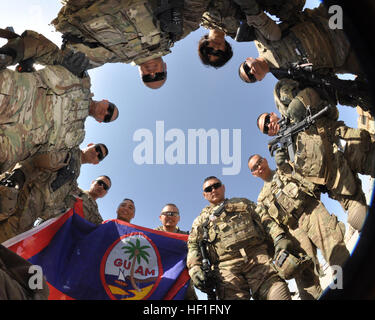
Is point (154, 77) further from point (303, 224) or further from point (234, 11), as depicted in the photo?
point (303, 224)

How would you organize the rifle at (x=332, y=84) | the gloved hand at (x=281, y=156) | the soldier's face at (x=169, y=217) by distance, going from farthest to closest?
the soldier's face at (x=169, y=217) < the gloved hand at (x=281, y=156) < the rifle at (x=332, y=84)

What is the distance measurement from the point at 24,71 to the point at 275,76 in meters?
3.87

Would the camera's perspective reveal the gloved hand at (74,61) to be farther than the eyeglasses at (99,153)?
No

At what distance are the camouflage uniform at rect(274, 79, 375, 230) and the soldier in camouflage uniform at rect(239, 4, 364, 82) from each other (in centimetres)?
43

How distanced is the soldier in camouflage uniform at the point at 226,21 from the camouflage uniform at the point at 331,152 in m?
1.20

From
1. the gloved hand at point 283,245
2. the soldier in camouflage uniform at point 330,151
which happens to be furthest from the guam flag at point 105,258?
the soldier in camouflage uniform at point 330,151

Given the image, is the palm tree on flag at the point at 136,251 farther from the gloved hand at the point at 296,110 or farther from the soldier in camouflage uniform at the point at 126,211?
A: the gloved hand at the point at 296,110

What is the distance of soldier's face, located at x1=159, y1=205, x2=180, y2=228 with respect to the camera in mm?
6355

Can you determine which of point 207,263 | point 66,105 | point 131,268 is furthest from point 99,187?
point 207,263

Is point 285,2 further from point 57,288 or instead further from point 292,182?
point 57,288

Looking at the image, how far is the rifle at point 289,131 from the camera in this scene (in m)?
3.88

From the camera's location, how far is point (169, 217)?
637cm

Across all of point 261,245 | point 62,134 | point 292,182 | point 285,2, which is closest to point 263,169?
point 292,182
